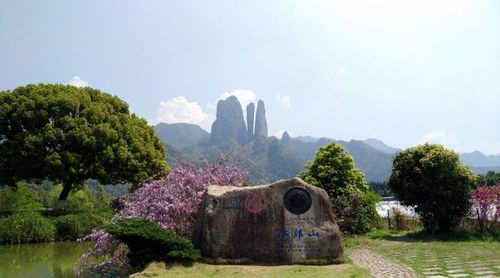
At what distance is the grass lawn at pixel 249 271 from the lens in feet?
28.3

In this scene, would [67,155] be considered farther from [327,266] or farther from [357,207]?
[327,266]

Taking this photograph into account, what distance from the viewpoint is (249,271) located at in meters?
9.09

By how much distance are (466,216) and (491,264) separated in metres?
6.91

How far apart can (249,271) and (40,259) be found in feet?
28.2

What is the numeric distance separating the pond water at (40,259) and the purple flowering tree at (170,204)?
877 mm

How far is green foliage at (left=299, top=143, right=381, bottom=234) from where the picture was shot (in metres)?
16.4

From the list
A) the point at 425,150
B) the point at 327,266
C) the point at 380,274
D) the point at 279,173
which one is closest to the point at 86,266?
the point at 327,266

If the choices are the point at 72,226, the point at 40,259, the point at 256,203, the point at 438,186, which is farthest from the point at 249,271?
the point at 72,226

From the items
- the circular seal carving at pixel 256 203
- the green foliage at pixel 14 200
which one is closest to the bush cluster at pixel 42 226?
the green foliage at pixel 14 200

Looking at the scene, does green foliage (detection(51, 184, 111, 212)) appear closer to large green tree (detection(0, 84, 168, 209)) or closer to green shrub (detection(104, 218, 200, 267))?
large green tree (detection(0, 84, 168, 209))

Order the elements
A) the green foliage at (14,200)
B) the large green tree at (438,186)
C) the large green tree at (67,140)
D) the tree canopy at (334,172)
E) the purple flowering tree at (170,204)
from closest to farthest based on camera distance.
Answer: the purple flowering tree at (170,204) → the large green tree at (438,186) → the tree canopy at (334,172) → the large green tree at (67,140) → the green foliage at (14,200)

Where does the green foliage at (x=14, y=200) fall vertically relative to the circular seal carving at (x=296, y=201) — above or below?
above

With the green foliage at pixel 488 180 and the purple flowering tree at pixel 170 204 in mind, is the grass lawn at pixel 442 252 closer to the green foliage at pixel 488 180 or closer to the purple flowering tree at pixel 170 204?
the green foliage at pixel 488 180

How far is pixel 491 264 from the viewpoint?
932 cm
